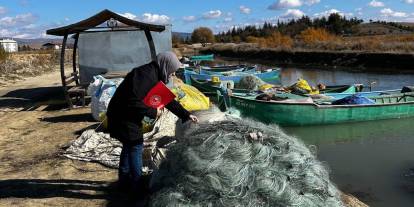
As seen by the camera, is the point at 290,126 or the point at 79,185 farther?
the point at 290,126

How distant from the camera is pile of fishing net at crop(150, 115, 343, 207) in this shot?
4.38m

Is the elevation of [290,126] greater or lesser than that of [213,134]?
lesser

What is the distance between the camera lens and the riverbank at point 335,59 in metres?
34.8

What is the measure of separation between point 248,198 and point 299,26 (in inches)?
4079

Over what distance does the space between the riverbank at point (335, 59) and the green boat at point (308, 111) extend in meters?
19.8

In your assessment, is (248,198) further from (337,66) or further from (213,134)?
(337,66)

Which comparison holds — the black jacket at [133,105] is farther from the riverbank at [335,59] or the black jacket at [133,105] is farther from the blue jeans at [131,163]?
the riverbank at [335,59]

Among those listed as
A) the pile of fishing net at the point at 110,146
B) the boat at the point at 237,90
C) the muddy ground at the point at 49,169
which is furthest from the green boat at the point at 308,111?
the pile of fishing net at the point at 110,146

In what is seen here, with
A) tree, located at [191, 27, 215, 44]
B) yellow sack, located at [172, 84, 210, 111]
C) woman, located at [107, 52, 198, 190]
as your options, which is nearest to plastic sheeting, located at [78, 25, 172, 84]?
yellow sack, located at [172, 84, 210, 111]

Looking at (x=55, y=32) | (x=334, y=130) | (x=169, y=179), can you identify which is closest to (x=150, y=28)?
(x=55, y=32)

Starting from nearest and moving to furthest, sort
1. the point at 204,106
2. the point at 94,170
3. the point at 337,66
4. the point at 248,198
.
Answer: the point at 248,198, the point at 94,170, the point at 204,106, the point at 337,66

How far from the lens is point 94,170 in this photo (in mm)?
6938

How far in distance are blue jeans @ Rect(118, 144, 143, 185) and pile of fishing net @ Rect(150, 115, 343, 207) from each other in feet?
1.79

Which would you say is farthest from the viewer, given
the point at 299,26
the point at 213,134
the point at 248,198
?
the point at 299,26
